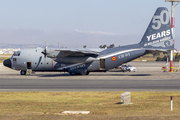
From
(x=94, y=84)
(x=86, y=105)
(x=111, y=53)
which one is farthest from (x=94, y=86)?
(x=111, y=53)

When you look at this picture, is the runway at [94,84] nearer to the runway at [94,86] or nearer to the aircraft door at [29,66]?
the runway at [94,86]

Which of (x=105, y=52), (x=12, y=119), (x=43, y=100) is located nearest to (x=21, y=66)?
(x=105, y=52)

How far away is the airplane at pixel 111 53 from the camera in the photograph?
37594mm

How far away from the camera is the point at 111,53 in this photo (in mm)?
38062

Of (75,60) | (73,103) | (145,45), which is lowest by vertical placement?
(73,103)

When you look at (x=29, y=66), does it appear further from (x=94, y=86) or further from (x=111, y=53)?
(x=94, y=86)

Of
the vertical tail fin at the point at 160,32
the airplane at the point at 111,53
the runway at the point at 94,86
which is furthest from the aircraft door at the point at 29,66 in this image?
the vertical tail fin at the point at 160,32

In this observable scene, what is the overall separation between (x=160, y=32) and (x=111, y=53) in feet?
27.7

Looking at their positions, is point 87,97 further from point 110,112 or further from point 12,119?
point 12,119

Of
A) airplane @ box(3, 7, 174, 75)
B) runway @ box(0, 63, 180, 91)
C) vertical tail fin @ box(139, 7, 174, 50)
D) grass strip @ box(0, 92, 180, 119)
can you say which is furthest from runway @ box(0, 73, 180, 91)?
vertical tail fin @ box(139, 7, 174, 50)

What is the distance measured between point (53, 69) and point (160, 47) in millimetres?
17454

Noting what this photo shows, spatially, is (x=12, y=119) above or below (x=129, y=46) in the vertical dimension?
below

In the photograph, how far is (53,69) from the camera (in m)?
39.2

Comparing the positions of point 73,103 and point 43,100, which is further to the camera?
point 43,100
